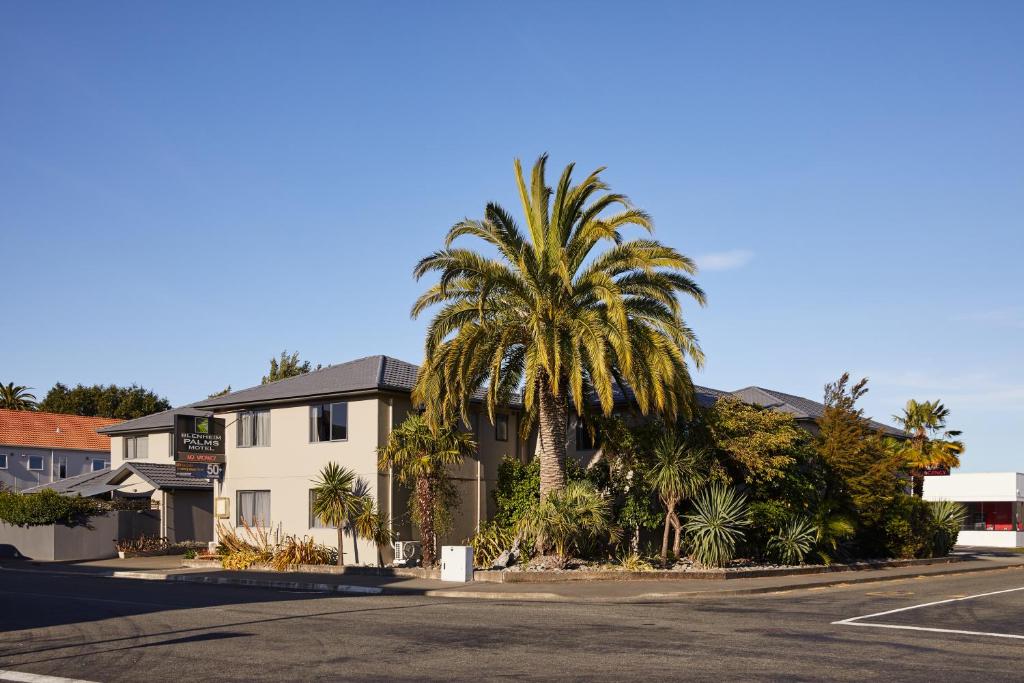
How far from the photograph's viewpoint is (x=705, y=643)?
1388 centimetres

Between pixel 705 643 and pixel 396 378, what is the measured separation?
800 inches

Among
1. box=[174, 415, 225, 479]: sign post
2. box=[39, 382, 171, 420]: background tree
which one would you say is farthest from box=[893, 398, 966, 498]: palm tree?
box=[39, 382, 171, 420]: background tree

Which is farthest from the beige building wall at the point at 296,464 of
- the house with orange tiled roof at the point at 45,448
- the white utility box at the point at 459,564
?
the house with orange tiled roof at the point at 45,448

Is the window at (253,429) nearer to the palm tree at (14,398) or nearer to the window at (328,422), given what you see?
the window at (328,422)

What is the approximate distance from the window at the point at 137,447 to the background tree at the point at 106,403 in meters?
43.8

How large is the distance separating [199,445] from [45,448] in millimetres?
43188

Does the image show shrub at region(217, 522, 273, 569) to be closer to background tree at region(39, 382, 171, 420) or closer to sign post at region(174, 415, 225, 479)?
sign post at region(174, 415, 225, 479)

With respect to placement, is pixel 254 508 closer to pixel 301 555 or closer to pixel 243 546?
pixel 243 546

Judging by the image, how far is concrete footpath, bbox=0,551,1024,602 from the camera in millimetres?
22719

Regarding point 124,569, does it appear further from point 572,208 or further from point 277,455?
point 572,208

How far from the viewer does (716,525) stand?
27.3 m

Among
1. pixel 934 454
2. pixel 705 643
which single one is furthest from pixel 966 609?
Answer: pixel 934 454

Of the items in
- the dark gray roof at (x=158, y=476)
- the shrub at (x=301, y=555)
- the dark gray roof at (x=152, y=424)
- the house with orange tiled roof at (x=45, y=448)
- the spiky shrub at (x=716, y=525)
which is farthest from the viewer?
the house with orange tiled roof at (x=45, y=448)

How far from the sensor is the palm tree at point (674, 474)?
2797 cm
